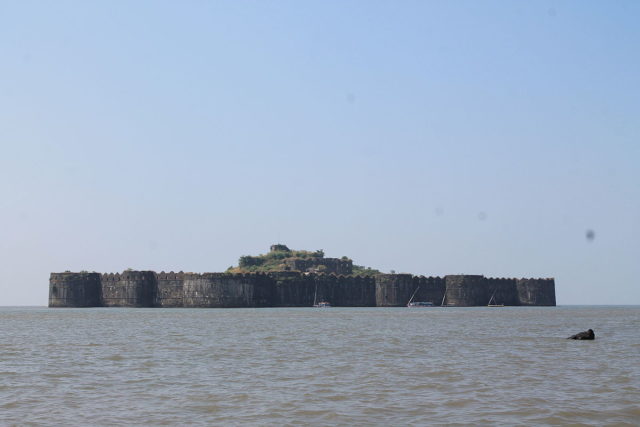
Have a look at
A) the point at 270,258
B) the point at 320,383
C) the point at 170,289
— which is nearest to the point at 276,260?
the point at 270,258

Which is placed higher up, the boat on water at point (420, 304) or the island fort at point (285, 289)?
the island fort at point (285, 289)

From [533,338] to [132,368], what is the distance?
782 inches

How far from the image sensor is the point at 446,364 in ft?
75.8

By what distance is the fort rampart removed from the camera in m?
91.1

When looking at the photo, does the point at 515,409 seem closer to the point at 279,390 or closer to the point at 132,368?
the point at 279,390

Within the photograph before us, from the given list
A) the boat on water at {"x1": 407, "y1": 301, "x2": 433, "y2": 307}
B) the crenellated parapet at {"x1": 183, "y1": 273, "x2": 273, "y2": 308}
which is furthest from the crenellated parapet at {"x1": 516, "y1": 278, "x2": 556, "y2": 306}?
→ the crenellated parapet at {"x1": 183, "y1": 273, "x2": 273, "y2": 308}

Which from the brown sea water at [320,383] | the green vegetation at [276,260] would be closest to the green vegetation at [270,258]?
the green vegetation at [276,260]

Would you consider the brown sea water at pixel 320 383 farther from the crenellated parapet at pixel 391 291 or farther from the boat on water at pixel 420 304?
the boat on water at pixel 420 304

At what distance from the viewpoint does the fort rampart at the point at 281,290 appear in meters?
91.1

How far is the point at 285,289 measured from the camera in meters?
99.4

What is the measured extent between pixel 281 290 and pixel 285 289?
0.72 metres

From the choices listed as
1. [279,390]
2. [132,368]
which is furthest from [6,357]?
[279,390]

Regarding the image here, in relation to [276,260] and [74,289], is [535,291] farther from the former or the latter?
[74,289]

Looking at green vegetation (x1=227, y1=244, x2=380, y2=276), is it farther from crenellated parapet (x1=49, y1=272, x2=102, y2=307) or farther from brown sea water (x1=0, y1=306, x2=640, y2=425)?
brown sea water (x1=0, y1=306, x2=640, y2=425)
